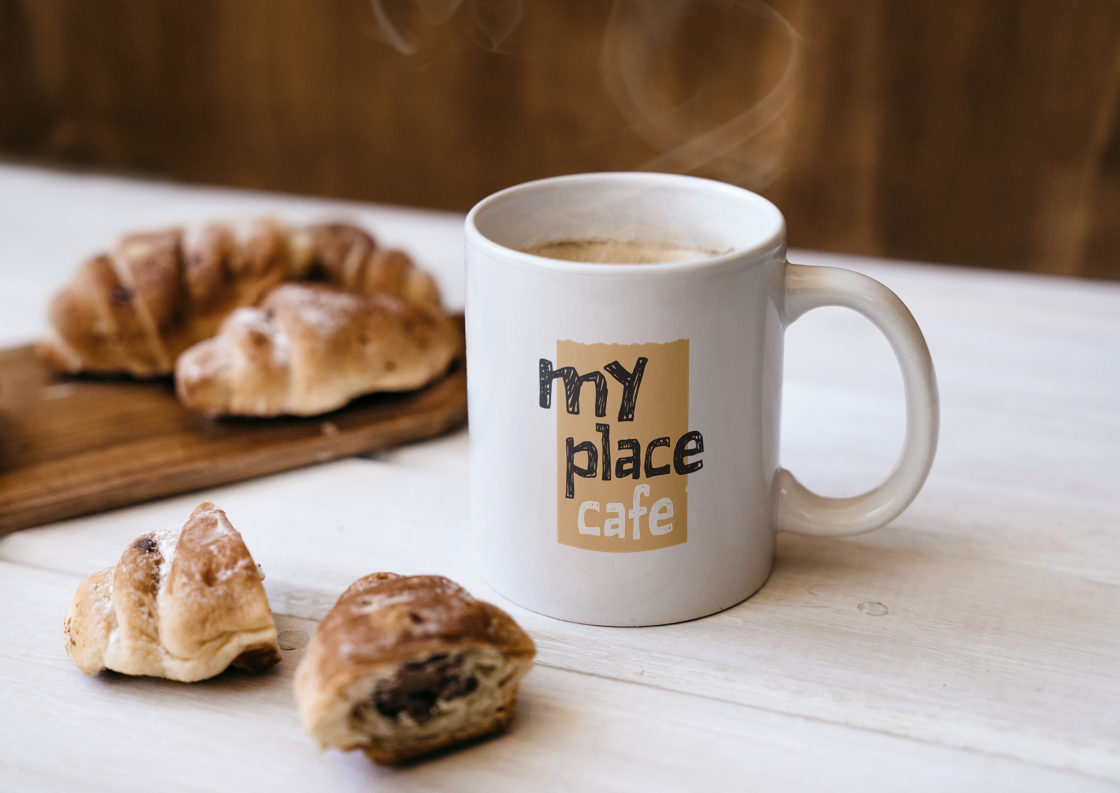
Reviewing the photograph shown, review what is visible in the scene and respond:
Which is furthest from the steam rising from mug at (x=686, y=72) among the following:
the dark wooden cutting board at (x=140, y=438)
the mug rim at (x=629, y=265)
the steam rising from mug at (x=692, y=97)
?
the mug rim at (x=629, y=265)

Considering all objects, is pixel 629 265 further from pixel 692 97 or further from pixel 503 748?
pixel 692 97

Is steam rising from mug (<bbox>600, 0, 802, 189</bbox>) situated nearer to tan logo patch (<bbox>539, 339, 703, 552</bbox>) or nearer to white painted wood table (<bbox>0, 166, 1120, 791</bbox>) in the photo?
white painted wood table (<bbox>0, 166, 1120, 791</bbox>)

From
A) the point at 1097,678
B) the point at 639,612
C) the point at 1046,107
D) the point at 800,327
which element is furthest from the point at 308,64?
the point at 1097,678

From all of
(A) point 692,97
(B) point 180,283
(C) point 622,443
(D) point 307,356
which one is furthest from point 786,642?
(A) point 692,97

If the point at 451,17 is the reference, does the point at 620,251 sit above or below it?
below

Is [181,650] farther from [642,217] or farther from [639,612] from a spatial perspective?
[642,217]

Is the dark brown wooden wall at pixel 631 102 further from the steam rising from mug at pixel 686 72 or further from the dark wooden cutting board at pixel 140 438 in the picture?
the dark wooden cutting board at pixel 140 438
